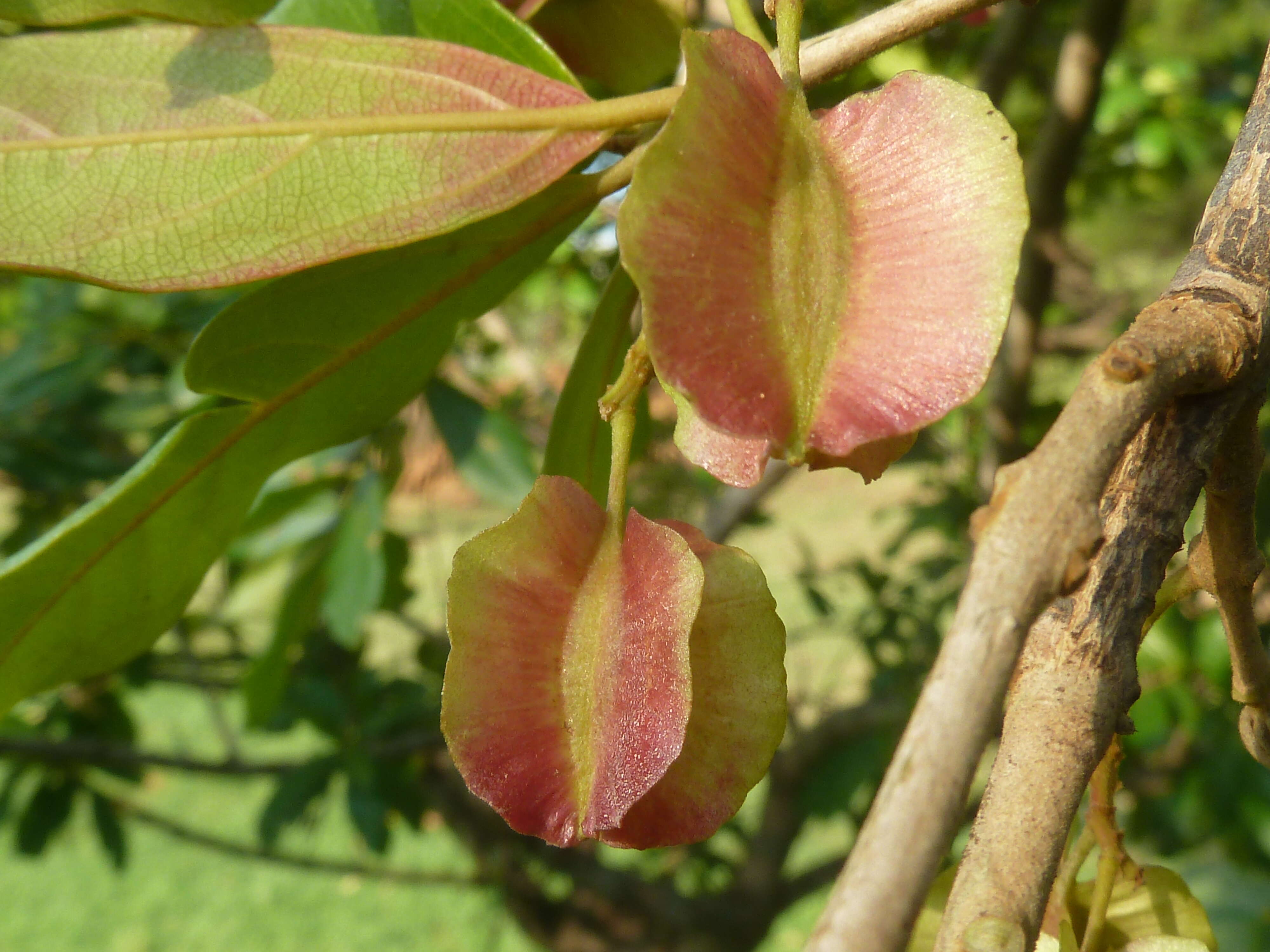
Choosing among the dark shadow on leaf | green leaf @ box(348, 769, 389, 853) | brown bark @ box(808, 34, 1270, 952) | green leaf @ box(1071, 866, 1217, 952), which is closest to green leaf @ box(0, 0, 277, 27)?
the dark shadow on leaf

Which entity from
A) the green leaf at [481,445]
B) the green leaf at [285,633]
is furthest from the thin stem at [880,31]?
the green leaf at [285,633]

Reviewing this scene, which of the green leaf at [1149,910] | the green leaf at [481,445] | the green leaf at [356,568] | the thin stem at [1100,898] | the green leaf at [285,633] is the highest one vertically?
the thin stem at [1100,898]

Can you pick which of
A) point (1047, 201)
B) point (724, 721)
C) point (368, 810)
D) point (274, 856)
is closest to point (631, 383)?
point (724, 721)

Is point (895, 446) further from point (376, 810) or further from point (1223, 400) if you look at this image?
point (376, 810)

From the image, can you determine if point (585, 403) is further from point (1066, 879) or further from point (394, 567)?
point (394, 567)

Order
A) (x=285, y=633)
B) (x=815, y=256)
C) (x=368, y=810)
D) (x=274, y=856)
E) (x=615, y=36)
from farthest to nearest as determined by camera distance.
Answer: (x=274, y=856) → (x=368, y=810) → (x=285, y=633) → (x=615, y=36) → (x=815, y=256)

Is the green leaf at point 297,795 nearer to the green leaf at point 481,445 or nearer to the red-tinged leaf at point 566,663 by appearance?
the green leaf at point 481,445

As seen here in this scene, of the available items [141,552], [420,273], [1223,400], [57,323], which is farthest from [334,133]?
[57,323]
